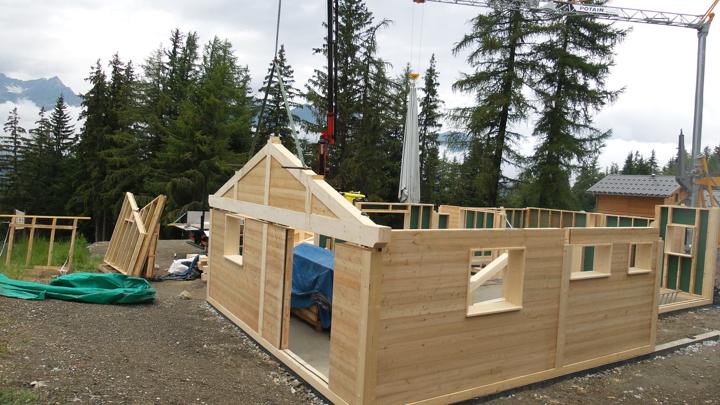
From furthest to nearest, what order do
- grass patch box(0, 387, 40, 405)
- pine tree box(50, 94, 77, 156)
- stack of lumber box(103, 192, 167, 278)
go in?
pine tree box(50, 94, 77, 156) → stack of lumber box(103, 192, 167, 278) → grass patch box(0, 387, 40, 405)

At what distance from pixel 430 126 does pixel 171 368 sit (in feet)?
92.5

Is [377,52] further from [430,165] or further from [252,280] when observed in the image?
[252,280]

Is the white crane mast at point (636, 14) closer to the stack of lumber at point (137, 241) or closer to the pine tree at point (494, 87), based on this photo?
the pine tree at point (494, 87)

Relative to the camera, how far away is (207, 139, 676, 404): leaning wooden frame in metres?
5.16

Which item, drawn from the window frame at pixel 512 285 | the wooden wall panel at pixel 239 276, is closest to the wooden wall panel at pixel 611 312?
the window frame at pixel 512 285

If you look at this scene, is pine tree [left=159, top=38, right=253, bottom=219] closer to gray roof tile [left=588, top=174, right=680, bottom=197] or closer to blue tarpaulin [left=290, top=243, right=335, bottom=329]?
blue tarpaulin [left=290, top=243, right=335, bottom=329]

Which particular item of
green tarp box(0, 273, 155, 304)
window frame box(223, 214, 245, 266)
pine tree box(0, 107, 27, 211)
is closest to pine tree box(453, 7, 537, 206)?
window frame box(223, 214, 245, 266)

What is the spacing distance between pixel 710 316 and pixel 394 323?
9325mm

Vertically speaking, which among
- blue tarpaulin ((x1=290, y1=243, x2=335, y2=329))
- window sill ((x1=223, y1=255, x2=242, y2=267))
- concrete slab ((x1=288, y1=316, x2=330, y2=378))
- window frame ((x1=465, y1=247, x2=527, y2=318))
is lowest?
concrete slab ((x1=288, y1=316, x2=330, y2=378))

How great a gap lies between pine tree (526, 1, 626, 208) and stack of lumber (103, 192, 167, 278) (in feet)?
54.9

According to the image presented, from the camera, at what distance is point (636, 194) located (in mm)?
28047

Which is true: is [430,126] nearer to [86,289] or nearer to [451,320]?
[86,289]

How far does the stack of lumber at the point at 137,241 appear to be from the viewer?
12008mm

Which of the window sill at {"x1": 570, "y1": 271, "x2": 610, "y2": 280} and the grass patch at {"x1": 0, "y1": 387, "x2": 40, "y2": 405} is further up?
the window sill at {"x1": 570, "y1": 271, "x2": 610, "y2": 280}
